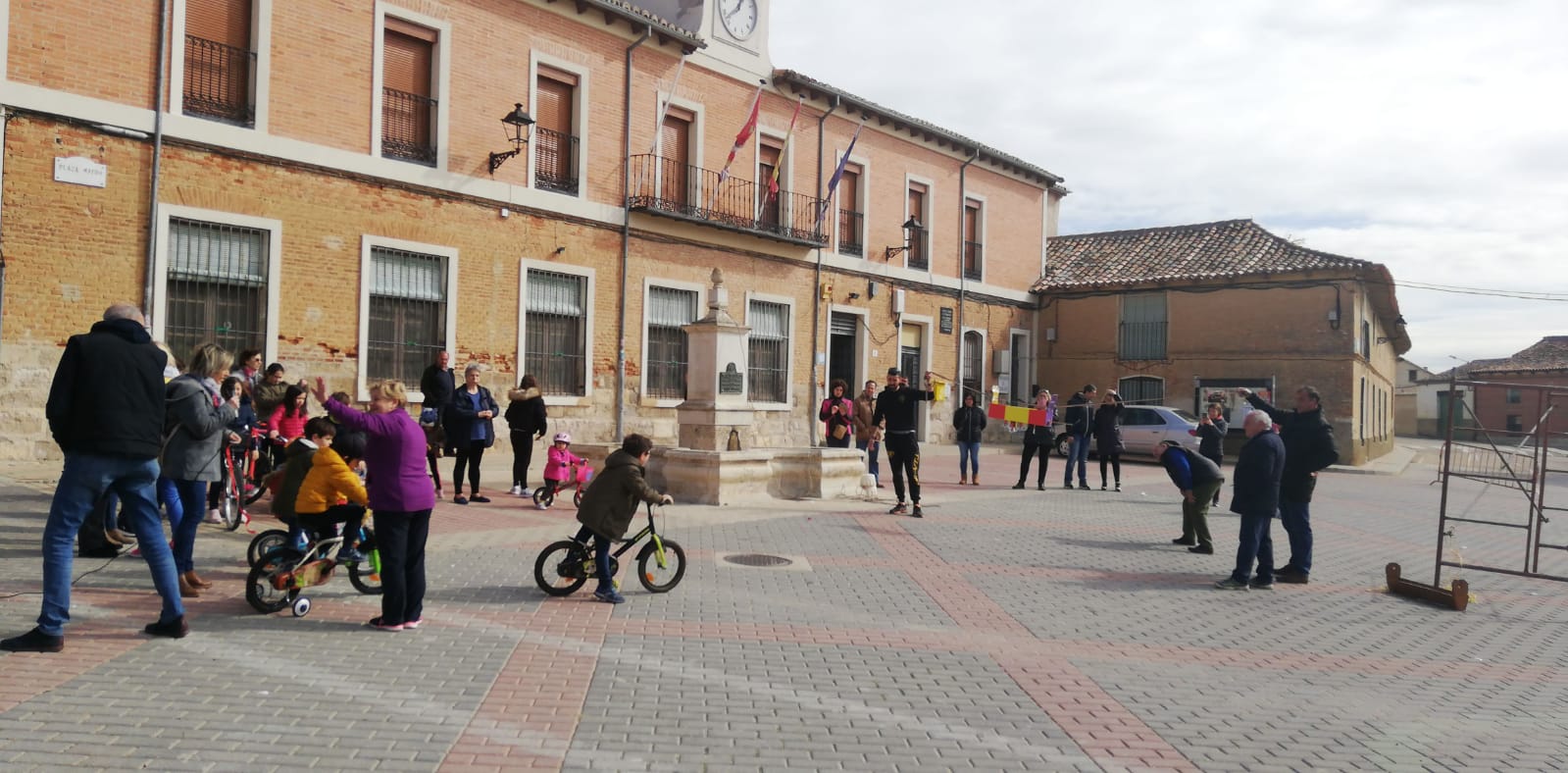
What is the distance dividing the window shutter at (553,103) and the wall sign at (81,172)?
21.2 ft

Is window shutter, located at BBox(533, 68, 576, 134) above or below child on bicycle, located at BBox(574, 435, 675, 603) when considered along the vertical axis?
above

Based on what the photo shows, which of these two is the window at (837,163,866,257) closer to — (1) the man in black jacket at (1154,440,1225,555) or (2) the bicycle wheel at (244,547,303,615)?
(1) the man in black jacket at (1154,440,1225,555)

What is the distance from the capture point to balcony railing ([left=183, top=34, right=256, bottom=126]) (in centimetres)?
1289

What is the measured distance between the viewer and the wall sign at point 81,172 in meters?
11.7

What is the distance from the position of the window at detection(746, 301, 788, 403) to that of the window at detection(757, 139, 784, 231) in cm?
185

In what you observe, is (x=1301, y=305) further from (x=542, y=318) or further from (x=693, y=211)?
(x=542, y=318)

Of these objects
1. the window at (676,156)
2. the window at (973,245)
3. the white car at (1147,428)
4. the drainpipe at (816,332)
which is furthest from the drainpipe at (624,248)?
the window at (973,245)

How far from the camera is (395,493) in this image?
18.1 ft

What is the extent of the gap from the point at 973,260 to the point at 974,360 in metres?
2.75

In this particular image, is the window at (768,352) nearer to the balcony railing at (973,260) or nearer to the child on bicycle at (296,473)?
the balcony railing at (973,260)

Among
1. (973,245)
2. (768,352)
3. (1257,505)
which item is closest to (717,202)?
(768,352)

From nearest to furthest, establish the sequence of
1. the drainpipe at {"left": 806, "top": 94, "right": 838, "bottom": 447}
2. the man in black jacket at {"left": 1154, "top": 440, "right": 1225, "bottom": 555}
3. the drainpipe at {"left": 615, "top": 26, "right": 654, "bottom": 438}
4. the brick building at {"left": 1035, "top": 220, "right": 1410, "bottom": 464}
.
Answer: the man in black jacket at {"left": 1154, "top": 440, "right": 1225, "bottom": 555}
the drainpipe at {"left": 615, "top": 26, "right": 654, "bottom": 438}
the drainpipe at {"left": 806, "top": 94, "right": 838, "bottom": 447}
the brick building at {"left": 1035, "top": 220, "right": 1410, "bottom": 464}

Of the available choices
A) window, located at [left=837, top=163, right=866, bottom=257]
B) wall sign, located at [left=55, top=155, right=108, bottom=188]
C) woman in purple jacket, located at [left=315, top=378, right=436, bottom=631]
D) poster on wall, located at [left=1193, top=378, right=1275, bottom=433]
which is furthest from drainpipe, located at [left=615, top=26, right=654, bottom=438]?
poster on wall, located at [left=1193, top=378, right=1275, bottom=433]

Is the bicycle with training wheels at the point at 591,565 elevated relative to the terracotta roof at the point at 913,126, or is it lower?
lower
